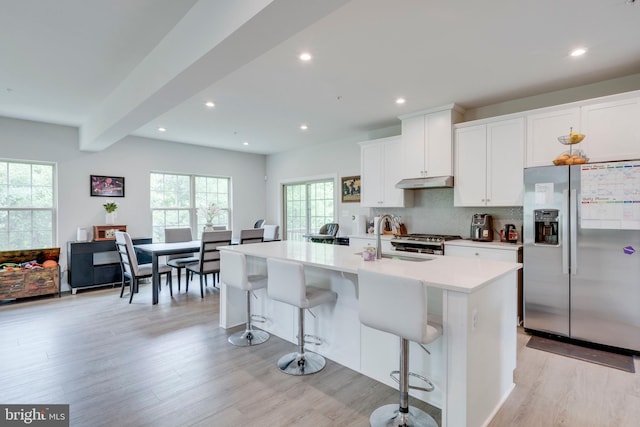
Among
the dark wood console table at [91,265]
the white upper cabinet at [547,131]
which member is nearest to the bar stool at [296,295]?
the white upper cabinet at [547,131]

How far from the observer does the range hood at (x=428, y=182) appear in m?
4.26

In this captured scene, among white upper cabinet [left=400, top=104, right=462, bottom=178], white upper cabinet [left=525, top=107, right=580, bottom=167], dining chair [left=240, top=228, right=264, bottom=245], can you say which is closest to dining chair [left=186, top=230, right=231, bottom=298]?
dining chair [left=240, top=228, right=264, bottom=245]

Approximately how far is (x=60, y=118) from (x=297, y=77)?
3.95 metres

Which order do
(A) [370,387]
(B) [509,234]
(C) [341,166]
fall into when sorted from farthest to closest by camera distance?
(C) [341,166]
(B) [509,234]
(A) [370,387]

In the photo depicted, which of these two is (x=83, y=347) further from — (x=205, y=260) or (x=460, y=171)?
(x=460, y=171)

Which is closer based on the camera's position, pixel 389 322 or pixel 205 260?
pixel 389 322

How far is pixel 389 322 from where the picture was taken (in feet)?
5.99

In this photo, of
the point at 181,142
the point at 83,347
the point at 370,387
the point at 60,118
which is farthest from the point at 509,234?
the point at 60,118

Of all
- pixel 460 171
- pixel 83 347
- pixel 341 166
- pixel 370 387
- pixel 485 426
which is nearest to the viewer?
pixel 485 426

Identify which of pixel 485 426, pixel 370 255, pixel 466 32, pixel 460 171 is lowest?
pixel 485 426

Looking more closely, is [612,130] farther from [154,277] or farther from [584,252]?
[154,277]

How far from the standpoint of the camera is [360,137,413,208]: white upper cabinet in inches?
193

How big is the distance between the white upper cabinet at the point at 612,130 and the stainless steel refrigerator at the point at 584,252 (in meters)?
0.33

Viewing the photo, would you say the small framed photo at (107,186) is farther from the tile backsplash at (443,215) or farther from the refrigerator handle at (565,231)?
the refrigerator handle at (565,231)
